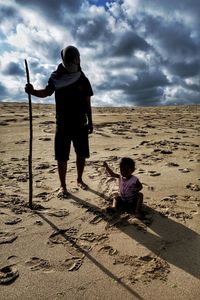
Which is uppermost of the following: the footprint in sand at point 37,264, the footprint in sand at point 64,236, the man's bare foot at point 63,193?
the man's bare foot at point 63,193

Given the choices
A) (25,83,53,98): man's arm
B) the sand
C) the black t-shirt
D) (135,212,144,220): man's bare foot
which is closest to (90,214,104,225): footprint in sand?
the sand

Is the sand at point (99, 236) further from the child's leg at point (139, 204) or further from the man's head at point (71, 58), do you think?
the man's head at point (71, 58)

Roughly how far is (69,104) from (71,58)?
553mm

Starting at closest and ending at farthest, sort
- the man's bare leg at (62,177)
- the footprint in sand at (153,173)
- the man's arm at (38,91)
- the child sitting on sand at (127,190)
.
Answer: the child sitting on sand at (127,190) → the man's arm at (38,91) → the man's bare leg at (62,177) → the footprint in sand at (153,173)

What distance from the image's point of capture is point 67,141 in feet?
16.6

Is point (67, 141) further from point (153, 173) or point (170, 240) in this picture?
point (170, 240)

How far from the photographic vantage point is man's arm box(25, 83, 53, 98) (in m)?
4.49

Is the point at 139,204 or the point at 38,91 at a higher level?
the point at 38,91

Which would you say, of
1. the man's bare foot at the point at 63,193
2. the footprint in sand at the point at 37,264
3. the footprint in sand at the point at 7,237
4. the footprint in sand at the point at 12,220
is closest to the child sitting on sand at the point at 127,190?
the man's bare foot at the point at 63,193

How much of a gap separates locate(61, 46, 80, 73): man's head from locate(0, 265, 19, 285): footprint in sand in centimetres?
248

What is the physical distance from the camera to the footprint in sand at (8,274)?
9.85 ft

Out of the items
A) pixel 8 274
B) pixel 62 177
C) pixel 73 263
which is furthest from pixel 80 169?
pixel 8 274

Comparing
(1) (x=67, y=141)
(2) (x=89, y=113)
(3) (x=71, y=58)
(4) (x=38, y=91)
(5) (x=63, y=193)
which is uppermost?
(3) (x=71, y=58)

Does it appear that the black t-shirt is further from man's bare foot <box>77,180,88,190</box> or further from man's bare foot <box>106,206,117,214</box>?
Answer: man's bare foot <box>106,206,117,214</box>
